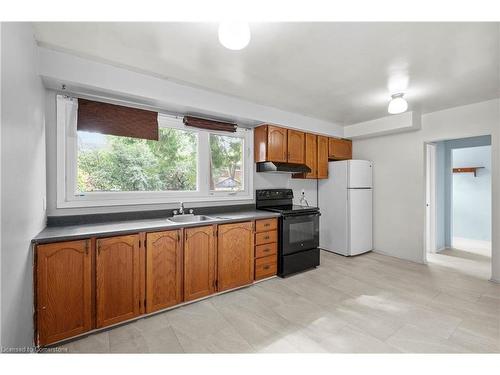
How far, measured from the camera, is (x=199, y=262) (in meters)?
2.45

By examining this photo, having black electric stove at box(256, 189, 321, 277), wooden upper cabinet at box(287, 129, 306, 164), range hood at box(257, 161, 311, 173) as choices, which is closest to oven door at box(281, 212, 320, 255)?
black electric stove at box(256, 189, 321, 277)

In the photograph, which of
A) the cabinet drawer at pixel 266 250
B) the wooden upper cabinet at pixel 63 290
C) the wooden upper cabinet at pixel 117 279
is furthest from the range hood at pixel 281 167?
the wooden upper cabinet at pixel 63 290

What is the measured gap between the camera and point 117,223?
231 centimetres

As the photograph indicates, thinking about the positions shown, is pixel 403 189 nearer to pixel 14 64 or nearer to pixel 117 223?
pixel 117 223

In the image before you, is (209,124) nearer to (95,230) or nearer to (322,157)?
(95,230)

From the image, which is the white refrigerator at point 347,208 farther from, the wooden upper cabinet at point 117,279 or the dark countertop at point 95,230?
the wooden upper cabinet at point 117,279

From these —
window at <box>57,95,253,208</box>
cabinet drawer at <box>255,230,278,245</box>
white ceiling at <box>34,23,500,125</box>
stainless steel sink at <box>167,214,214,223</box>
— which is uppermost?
white ceiling at <box>34,23,500,125</box>

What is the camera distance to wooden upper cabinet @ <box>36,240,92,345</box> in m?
1.70

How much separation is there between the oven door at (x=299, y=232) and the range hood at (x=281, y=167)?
2.24ft

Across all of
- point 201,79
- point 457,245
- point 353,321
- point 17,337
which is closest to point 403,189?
point 457,245

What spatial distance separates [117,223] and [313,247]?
2533 mm

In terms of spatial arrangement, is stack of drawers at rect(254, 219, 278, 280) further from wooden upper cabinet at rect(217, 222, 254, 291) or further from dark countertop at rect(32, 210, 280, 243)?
dark countertop at rect(32, 210, 280, 243)

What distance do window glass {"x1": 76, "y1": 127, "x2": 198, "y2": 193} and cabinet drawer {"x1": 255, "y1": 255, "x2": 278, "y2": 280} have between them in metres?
1.28

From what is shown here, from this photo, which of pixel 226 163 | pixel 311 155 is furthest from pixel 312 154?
pixel 226 163
